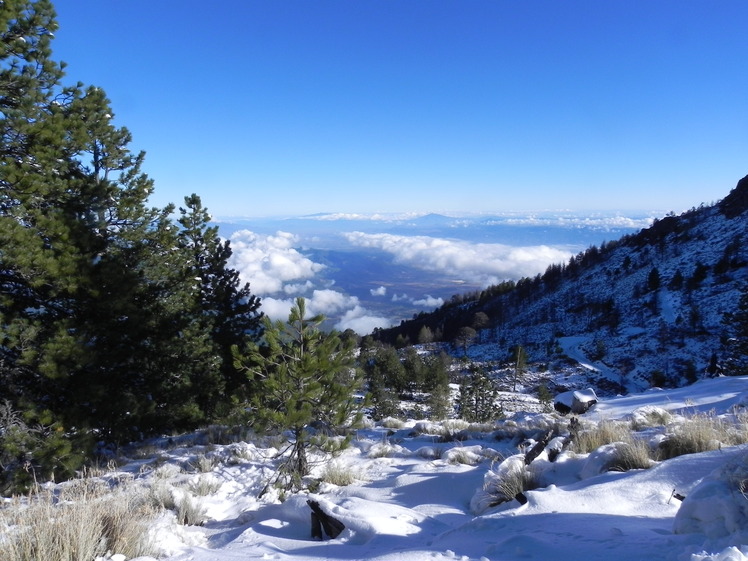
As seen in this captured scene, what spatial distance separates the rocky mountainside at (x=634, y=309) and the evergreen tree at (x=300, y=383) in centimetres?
3887

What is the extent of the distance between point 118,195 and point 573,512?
35.8ft

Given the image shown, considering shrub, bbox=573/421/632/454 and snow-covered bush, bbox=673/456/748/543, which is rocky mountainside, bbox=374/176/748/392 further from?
snow-covered bush, bbox=673/456/748/543

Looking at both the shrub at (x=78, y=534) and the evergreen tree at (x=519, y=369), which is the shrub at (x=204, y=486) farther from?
the evergreen tree at (x=519, y=369)

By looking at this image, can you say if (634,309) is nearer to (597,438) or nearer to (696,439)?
(597,438)

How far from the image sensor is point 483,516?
3830mm

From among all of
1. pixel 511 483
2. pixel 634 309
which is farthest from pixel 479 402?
pixel 634 309

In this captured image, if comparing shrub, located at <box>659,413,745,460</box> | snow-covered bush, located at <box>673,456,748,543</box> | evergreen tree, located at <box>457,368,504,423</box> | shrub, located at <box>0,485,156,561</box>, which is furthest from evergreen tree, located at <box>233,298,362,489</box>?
evergreen tree, located at <box>457,368,504,423</box>

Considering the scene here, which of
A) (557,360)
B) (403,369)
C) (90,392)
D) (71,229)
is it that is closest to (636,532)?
(90,392)

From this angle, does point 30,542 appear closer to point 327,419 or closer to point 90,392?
point 327,419

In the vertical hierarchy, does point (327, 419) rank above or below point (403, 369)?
above

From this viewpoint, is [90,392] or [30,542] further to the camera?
[90,392]

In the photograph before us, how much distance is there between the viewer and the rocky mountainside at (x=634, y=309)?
4612cm

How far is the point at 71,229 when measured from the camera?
8.77 m

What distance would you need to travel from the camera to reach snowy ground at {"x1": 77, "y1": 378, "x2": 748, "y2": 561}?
277 cm
